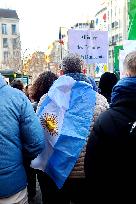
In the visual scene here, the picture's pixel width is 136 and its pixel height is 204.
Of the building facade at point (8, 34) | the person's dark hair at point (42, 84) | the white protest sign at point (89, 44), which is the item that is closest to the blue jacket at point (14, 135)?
the person's dark hair at point (42, 84)

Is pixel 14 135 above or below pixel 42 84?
below

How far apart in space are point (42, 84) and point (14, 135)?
5.00 feet

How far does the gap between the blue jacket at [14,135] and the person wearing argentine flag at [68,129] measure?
35 cm

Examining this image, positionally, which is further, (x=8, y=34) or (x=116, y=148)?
(x=8, y=34)

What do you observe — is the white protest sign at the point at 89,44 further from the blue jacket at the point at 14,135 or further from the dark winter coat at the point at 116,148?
the dark winter coat at the point at 116,148

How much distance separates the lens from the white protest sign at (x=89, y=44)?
7.78 m

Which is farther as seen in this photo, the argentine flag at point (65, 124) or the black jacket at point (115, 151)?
the argentine flag at point (65, 124)

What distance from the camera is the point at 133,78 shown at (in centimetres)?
212

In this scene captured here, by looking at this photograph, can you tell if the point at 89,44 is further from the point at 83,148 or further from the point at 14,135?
the point at 14,135

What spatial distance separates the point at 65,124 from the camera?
9.91ft

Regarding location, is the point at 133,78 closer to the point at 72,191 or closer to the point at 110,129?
the point at 110,129

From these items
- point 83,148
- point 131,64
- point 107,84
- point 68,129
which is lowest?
point 83,148

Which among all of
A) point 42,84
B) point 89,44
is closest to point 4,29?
point 89,44

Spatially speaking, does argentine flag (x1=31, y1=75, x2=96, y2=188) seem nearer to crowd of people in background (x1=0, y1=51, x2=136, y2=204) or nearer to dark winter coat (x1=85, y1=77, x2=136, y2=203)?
crowd of people in background (x1=0, y1=51, x2=136, y2=204)
